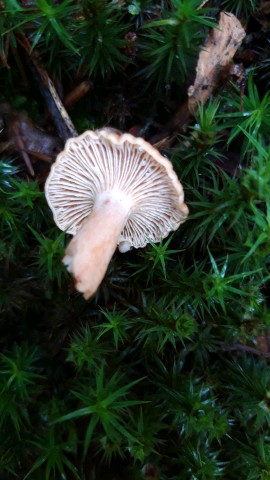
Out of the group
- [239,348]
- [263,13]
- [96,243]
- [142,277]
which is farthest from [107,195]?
[263,13]

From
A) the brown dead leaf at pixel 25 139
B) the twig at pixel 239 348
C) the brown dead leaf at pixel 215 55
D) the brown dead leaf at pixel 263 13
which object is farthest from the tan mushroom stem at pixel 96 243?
the brown dead leaf at pixel 263 13

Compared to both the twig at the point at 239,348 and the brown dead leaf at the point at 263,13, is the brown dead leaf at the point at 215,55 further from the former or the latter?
the twig at the point at 239,348

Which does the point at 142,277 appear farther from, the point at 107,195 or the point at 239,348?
the point at 239,348

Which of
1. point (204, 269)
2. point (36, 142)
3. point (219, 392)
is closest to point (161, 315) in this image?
point (204, 269)

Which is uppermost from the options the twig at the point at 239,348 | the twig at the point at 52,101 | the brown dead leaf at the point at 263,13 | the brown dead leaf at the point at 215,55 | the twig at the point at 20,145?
the brown dead leaf at the point at 263,13

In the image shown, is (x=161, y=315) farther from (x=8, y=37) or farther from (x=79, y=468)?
(x=8, y=37)

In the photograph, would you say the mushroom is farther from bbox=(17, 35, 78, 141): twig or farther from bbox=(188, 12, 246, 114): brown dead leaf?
bbox=(188, 12, 246, 114): brown dead leaf
